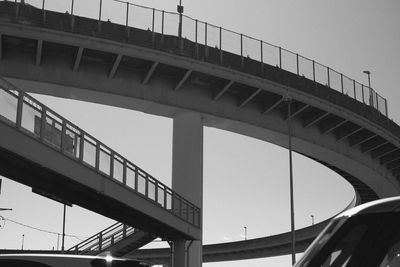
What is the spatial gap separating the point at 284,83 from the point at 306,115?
141 inches

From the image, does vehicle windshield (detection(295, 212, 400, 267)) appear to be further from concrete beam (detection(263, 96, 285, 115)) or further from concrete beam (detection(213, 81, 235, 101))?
concrete beam (detection(263, 96, 285, 115))

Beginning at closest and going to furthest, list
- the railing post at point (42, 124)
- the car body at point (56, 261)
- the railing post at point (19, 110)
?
the car body at point (56, 261) < the railing post at point (19, 110) < the railing post at point (42, 124)

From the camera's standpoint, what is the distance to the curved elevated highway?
24109 mm

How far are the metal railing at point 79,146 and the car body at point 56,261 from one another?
359 inches

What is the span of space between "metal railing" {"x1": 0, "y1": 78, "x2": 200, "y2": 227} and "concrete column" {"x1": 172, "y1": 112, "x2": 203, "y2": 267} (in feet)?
3.30

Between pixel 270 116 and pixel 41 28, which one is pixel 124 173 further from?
pixel 270 116

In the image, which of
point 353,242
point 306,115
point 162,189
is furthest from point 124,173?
point 353,242

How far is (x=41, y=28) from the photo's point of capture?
75.9ft

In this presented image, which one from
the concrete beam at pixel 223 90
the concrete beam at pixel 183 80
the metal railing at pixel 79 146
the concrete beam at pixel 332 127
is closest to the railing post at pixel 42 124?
the metal railing at pixel 79 146

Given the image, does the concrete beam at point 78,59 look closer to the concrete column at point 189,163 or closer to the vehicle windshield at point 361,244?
the concrete column at point 189,163

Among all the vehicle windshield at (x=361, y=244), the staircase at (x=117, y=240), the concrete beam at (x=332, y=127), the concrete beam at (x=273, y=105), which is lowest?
the vehicle windshield at (x=361, y=244)

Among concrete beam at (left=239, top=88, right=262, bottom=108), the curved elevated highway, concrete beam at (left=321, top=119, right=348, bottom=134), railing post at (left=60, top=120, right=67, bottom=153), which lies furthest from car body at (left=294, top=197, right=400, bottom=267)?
concrete beam at (left=321, top=119, right=348, bottom=134)

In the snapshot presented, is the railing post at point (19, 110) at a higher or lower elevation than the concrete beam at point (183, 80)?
lower

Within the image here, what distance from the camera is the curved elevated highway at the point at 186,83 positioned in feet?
79.1
